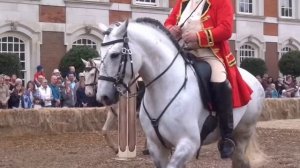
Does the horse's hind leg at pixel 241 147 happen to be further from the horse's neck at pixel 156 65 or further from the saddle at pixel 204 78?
the horse's neck at pixel 156 65

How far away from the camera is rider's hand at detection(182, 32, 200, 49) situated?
254 inches

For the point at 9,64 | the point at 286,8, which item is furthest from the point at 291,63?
the point at 9,64

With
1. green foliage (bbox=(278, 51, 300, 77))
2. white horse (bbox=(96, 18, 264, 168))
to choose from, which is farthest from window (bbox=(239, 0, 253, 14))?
white horse (bbox=(96, 18, 264, 168))

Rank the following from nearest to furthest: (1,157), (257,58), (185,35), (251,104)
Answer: (185,35)
(251,104)
(1,157)
(257,58)

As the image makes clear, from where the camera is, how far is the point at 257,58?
102ft

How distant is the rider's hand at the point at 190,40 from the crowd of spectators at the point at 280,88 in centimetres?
1956

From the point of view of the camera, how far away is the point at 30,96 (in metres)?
17.5

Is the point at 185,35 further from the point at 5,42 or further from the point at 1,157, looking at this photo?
the point at 5,42

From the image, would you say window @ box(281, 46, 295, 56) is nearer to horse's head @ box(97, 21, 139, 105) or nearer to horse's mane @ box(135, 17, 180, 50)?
horse's mane @ box(135, 17, 180, 50)

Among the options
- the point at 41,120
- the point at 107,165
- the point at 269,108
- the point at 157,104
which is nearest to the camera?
the point at 157,104

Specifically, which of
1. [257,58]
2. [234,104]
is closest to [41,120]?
[234,104]

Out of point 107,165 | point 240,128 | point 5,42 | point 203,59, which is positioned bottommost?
point 107,165

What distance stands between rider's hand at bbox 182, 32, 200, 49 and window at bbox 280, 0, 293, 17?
2959cm

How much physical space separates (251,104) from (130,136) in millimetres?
4439
